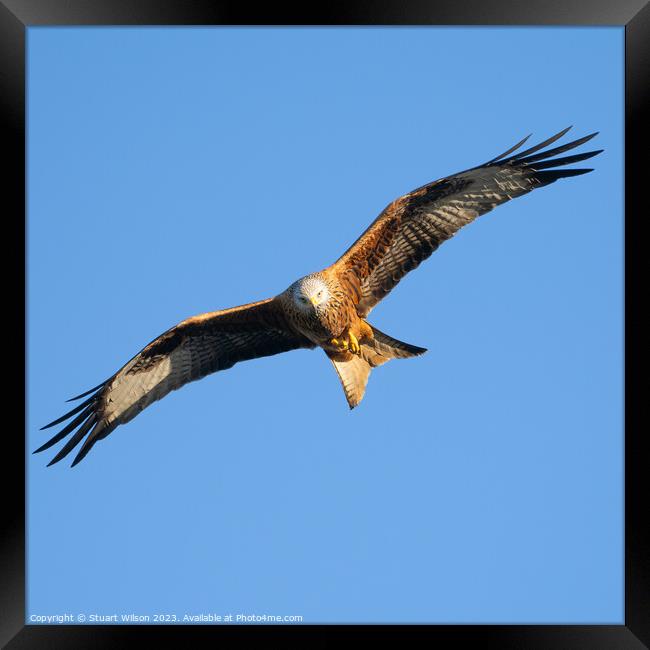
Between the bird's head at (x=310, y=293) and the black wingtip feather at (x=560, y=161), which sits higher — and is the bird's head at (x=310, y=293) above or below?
below

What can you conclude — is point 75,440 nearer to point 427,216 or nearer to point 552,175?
point 427,216

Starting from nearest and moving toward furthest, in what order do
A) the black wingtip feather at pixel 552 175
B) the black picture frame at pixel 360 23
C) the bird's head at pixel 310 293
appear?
the black picture frame at pixel 360 23 < the bird's head at pixel 310 293 < the black wingtip feather at pixel 552 175

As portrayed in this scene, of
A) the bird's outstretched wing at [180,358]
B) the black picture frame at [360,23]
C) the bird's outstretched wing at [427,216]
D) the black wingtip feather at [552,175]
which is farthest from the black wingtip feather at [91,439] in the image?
the black wingtip feather at [552,175]

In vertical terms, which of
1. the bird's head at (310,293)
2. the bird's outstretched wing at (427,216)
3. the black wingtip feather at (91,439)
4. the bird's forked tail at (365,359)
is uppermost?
the bird's outstretched wing at (427,216)

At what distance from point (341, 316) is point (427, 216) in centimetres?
116

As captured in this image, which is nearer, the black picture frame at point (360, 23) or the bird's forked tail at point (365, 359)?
the black picture frame at point (360, 23)

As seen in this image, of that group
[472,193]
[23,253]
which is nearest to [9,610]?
[23,253]

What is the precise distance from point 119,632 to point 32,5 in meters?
4.18

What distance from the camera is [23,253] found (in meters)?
7.02

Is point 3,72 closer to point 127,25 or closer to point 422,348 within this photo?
point 127,25

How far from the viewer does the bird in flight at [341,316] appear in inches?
328

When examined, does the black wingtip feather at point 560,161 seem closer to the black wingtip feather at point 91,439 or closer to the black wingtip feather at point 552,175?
the black wingtip feather at point 552,175

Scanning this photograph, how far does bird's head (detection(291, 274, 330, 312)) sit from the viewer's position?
318 inches

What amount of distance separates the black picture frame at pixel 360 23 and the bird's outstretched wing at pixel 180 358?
2098mm
